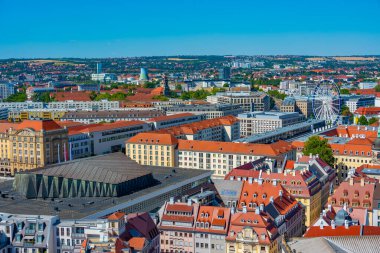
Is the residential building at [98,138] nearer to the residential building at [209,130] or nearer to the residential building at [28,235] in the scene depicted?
the residential building at [209,130]

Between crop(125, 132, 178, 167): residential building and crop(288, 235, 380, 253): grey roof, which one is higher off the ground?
crop(288, 235, 380, 253): grey roof

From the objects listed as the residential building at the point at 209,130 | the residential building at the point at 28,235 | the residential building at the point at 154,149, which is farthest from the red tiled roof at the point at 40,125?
the residential building at the point at 28,235

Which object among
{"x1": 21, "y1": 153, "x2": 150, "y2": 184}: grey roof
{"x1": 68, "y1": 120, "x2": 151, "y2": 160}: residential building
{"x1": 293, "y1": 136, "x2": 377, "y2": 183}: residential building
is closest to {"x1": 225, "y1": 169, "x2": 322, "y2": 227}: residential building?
{"x1": 21, "y1": 153, "x2": 150, "y2": 184}: grey roof

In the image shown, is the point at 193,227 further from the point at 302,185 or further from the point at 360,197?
the point at 360,197

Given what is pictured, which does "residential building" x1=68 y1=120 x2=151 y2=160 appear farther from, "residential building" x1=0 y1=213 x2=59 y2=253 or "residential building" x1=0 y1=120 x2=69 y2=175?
"residential building" x1=0 y1=213 x2=59 y2=253

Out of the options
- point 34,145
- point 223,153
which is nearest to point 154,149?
point 223,153

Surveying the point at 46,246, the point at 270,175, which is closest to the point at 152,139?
the point at 270,175
